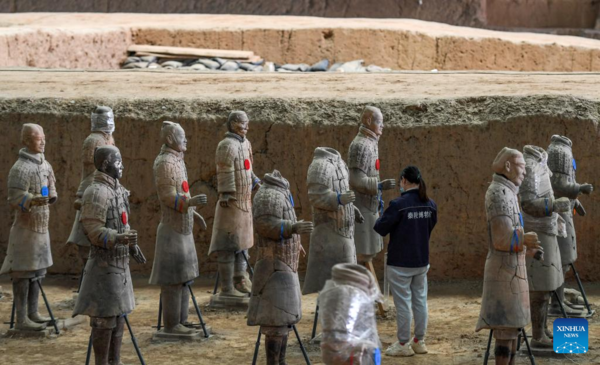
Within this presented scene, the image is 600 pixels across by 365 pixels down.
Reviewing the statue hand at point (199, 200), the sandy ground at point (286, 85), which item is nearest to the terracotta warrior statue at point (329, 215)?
the statue hand at point (199, 200)

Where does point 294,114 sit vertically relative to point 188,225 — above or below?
above

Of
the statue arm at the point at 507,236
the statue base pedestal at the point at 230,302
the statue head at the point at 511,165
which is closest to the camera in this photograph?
the statue arm at the point at 507,236

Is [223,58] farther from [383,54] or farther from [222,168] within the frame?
[222,168]

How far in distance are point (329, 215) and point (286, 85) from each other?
4.03m

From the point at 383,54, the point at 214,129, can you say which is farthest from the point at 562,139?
the point at 383,54

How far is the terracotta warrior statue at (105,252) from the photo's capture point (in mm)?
→ 7535

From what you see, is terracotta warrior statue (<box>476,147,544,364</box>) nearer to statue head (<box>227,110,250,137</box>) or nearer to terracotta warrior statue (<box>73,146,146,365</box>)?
terracotta warrior statue (<box>73,146,146,365</box>)

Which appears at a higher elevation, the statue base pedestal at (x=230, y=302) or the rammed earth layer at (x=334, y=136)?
the rammed earth layer at (x=334, y=136)

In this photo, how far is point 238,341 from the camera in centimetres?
920

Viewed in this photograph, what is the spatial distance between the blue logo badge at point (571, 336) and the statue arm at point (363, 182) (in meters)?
2.01

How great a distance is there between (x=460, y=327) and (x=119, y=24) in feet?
36.6

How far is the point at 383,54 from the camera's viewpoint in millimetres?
18281

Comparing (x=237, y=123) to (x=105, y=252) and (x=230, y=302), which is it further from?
(x=105, y=252)

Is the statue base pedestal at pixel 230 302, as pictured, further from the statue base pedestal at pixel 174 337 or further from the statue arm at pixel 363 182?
the statue arm at pixel 363 182
